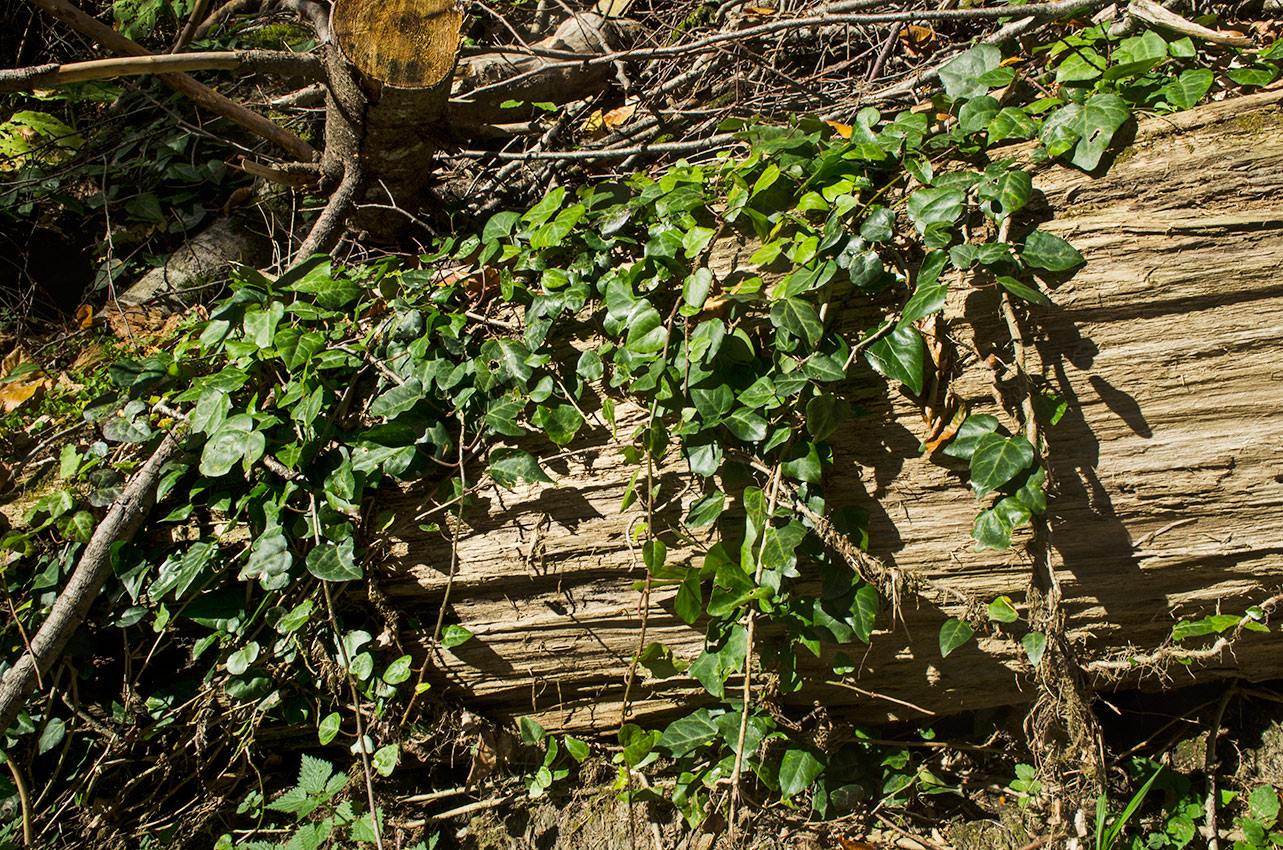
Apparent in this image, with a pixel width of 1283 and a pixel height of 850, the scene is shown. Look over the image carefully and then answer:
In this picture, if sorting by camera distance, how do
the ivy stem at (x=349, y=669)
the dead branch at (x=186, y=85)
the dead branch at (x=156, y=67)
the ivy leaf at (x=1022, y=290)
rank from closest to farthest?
the ivy leaf at (x=1022, y=290) < the ivy stem at (x=349, y=669) < the dead branch at (x=156, y=67) < the dead branch at (x=186, y=85)

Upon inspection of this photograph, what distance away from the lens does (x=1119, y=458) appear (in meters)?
1.69

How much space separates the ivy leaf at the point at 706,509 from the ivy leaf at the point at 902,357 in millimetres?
481

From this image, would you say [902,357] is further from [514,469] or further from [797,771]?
[797,771]

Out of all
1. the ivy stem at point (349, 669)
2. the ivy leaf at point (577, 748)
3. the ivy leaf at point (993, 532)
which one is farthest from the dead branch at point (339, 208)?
the ivy leaf at point (993, 532)

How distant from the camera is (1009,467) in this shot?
5.11 ft

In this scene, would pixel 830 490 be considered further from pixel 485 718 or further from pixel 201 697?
pixel 201 697

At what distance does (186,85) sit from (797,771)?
124 inches

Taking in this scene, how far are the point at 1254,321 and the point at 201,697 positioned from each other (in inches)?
114

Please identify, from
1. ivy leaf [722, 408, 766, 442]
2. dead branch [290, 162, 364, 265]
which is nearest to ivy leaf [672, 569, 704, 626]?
ivy leaf [722, 408, 766, 442]

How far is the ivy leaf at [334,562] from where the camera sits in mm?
1887

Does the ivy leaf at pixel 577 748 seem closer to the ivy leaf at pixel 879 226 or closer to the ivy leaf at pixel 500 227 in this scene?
the ivy leaf at pixel 500 227

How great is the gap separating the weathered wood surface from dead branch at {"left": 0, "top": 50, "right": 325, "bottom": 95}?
1.86 metres

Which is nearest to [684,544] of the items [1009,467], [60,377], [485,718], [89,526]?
[1009,467]

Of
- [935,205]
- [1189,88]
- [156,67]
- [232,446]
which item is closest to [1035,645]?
[935,205]
